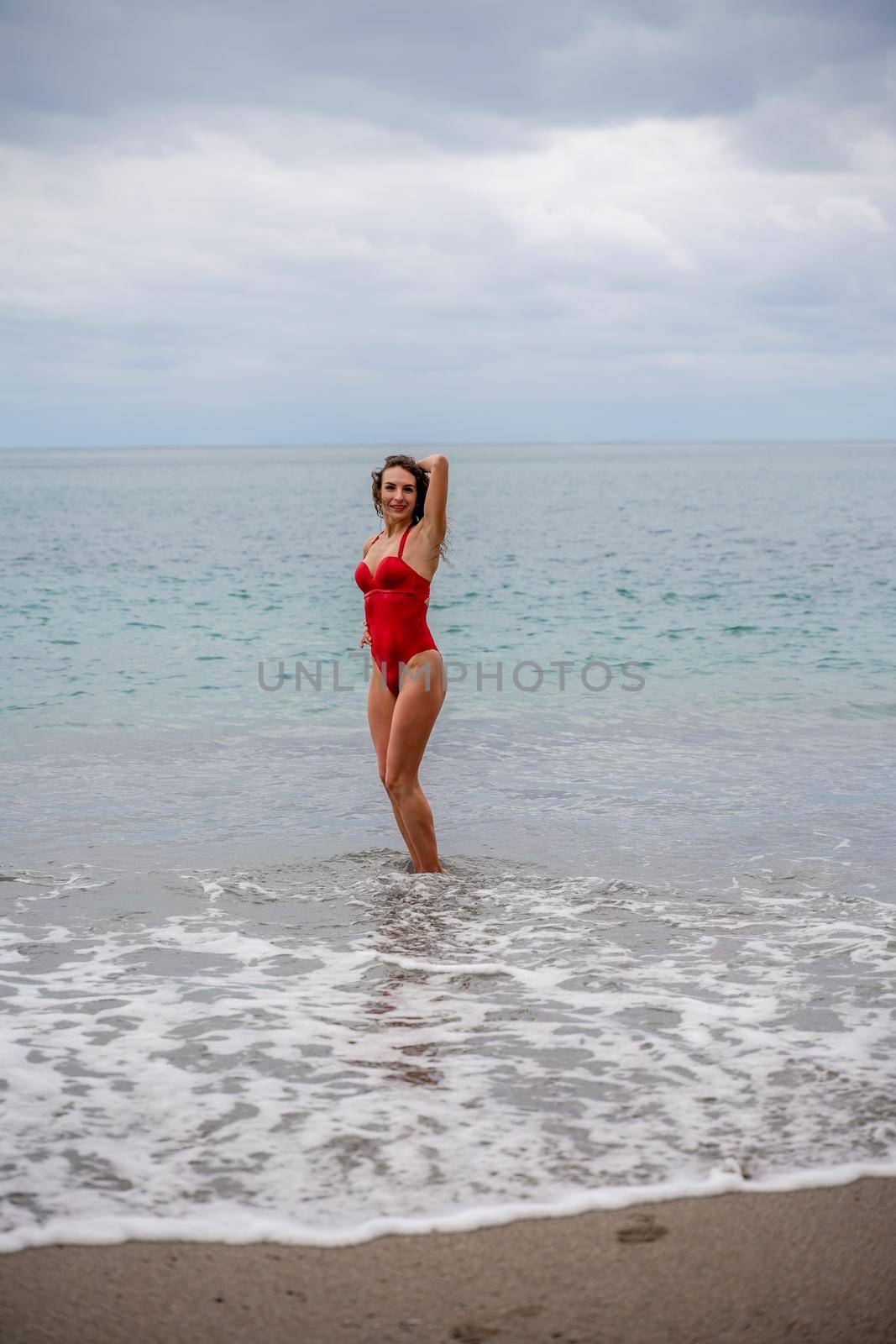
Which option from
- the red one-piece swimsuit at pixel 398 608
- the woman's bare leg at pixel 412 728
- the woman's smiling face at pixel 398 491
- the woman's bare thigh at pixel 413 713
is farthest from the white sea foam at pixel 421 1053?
the woman's smiling face at pixel 398 491

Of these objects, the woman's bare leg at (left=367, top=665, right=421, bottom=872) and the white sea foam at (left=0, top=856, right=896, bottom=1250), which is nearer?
the white sea foam at (left=0, top=856, right=896, bottom=1250)

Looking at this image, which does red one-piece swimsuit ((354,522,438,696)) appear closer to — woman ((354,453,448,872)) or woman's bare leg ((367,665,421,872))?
woman ((354,453,448,872))

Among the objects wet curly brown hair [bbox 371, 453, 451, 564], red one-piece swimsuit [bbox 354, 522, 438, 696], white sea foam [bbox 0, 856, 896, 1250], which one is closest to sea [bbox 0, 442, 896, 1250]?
white sea foam [bbox 0, 856, 896, 1250]

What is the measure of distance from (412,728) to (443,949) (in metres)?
1.41

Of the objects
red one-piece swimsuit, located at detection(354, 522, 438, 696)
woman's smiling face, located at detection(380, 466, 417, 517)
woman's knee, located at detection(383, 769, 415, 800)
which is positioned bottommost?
woman's knee, located at detection(383, 769, 415, 800)

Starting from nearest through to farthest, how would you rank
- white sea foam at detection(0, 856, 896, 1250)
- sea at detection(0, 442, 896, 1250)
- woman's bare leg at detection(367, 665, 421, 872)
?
white sea foam at detection(0, 856, 896, 1250), sea at detection(0, 442, 896, 1250), woman's bare leg at detection(367, 665, 421, 872)

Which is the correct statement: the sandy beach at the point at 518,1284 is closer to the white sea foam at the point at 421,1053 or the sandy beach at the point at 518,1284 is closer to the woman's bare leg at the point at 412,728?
the white sea foam at the point at 421,1053

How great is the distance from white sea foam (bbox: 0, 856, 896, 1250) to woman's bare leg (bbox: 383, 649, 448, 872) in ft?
1.85

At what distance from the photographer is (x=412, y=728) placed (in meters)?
6.61

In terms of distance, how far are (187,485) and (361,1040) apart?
125673 millimetres

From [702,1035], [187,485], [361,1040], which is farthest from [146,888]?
[187,485]

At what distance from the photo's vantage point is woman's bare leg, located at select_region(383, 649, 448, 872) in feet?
21.7

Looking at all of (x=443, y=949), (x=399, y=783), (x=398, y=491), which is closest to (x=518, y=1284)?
(x=443, y=949)

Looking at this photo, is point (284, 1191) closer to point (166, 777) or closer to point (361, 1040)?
point (361, 1040)
